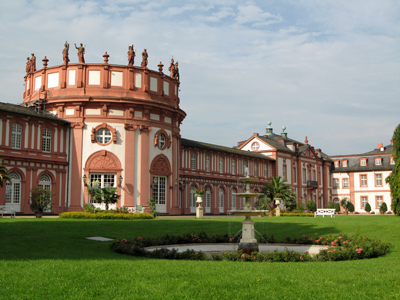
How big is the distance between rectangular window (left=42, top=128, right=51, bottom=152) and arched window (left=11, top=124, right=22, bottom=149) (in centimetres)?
190

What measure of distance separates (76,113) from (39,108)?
3.00 meters

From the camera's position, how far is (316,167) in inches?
2894

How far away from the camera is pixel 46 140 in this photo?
33938mm

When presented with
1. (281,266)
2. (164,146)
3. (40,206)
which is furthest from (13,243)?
(164,146)

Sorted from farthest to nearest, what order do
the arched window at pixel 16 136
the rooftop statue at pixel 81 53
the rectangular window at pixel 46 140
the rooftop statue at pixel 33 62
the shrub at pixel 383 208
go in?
the shrub at pixel 383 208 < the rooftop statue at pixel 33 62 < the rooftop statue at pixel 81 53 < the rectangular window at pixel 46 140 < the arched window at pixel 16 136

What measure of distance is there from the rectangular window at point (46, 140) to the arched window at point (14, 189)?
3.09m

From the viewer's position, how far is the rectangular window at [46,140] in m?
33.8

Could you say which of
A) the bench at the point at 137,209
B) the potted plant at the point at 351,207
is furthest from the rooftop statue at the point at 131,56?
the potted plant at the point at 351,207

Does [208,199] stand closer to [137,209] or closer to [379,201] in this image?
[137,209]

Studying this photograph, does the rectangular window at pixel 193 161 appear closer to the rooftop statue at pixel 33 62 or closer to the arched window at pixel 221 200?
the arched window at pixel 221 200

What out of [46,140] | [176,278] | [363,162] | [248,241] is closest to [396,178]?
[46,140]

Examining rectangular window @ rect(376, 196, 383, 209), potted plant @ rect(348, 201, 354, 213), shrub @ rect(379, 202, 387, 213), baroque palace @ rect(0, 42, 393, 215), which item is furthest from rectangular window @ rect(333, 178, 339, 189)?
baroque palace @ rect(0, 42, 393, 215)

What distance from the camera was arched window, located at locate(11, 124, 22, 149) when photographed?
31.8 meters

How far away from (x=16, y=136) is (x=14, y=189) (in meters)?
3.87
